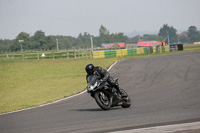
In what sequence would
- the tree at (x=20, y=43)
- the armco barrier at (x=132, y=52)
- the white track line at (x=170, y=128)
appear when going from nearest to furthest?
the white track line at (x=170, y=128) → the armco barrier at (x=132, y=52) → the tree at (x=20, y=43)

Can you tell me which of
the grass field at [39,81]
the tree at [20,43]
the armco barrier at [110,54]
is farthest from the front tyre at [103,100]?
the tree at [20,43]

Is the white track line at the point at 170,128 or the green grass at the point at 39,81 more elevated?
the white track line at the point at 170,128

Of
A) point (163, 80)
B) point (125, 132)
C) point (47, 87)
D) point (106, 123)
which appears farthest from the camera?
point (47, 87)

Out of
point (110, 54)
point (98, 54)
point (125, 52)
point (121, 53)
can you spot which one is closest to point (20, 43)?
point (125, 52)

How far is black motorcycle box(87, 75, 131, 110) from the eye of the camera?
10031 mm

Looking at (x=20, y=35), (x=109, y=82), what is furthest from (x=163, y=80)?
(x=20, y=35)

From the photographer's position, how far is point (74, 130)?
719 cm

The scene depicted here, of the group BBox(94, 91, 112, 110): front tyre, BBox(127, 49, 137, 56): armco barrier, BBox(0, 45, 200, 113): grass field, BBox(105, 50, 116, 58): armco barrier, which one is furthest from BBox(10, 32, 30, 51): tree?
BBox(94, 91, 112, 110): front tyre

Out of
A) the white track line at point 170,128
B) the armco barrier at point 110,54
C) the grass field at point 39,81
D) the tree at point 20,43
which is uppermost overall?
the tree at point 20,43

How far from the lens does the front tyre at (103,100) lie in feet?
33.1

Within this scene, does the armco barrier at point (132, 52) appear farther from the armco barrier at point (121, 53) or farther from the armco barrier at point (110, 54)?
the armco barrier at point (110, 54)

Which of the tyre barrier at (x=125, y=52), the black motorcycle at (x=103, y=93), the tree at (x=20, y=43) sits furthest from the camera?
the tree at (x=20, y=43)

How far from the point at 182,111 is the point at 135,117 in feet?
4.19

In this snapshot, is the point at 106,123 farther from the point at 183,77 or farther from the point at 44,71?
the point at 44,71
